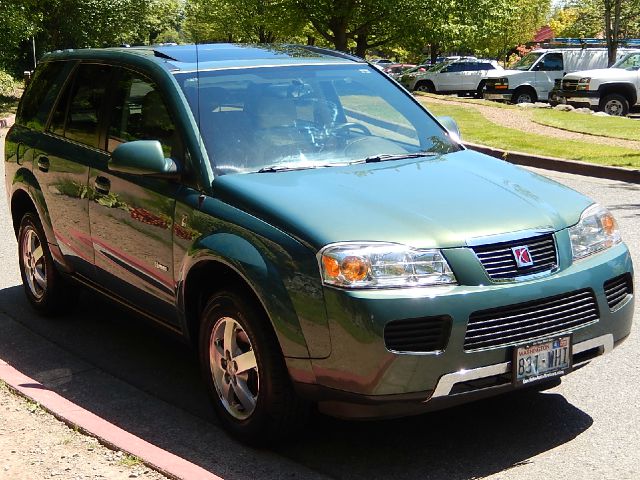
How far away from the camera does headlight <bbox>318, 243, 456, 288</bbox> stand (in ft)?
13.6

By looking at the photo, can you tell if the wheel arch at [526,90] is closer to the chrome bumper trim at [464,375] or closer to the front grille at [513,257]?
the front grille at [513,257]

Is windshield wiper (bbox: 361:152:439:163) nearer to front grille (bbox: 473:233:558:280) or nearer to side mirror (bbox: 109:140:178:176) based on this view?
side mirror (bbox: 109:140:178:176)

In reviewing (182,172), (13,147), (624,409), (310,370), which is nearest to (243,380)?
(310,370)

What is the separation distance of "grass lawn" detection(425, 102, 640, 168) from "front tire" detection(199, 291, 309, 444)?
409 inches

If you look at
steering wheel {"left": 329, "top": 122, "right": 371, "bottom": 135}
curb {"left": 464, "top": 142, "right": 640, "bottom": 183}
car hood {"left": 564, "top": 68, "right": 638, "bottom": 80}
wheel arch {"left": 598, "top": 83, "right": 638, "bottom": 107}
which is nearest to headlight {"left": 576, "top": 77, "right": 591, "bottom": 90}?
car hood {"left": 564, "top": 68, "right": 638, "bottom": 80}

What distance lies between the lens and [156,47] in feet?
20.3

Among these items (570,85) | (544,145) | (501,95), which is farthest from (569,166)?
(501,95)

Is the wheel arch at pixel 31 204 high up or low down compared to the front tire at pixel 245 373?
up

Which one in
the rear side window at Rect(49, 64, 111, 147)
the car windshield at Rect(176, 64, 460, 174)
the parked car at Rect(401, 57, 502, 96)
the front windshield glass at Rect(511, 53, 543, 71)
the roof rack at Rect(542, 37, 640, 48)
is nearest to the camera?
the car windshield at Rect(176, 64, 460, 174)

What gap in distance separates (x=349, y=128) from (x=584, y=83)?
22310 mm

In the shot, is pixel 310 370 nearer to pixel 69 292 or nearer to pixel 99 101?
pixel 99 101

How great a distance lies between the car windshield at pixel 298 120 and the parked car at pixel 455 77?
115 ft

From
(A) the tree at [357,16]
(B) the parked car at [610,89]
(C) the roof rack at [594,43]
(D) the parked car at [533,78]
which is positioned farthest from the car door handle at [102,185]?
(C) the roof rack at [594,43]

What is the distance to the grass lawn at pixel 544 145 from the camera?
14.9 metres
